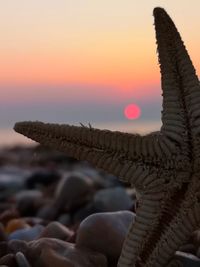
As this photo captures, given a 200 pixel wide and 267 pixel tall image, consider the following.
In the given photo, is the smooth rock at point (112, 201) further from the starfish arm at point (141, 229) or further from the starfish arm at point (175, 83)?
the starfish arm at point (175, 83)

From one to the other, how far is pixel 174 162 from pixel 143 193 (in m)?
0.28

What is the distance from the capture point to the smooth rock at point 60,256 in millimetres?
3824

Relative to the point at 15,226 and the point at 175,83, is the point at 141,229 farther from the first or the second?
the point at 15,226

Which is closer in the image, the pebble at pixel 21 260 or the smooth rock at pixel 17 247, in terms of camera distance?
the pebble at pixel 21 260

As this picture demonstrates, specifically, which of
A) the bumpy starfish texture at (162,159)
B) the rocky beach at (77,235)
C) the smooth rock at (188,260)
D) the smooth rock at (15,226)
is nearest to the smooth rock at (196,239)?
the rocky beach at (77,235)

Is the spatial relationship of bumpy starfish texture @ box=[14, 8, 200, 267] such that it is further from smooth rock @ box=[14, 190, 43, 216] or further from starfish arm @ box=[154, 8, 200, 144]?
smooth rock @ box=[14, 190, 43, 216]

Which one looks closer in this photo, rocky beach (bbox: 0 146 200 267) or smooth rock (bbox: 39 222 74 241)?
rocky beach (bbox: 0 146 200 267)

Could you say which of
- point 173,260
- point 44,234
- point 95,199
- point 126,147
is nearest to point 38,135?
point 126,147

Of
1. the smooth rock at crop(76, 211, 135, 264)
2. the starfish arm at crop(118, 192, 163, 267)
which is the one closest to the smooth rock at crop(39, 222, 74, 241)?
the smooth rock at crop(76, 211, 135, 264)

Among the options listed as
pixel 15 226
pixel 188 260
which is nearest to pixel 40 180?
pixel 15 226

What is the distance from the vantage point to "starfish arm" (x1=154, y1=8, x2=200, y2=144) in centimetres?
359

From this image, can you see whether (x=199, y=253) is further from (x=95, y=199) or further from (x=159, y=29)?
(x=95, y=199)

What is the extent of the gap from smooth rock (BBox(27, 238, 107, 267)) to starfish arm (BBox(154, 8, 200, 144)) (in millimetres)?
979

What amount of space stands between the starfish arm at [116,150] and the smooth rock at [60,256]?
66cm
